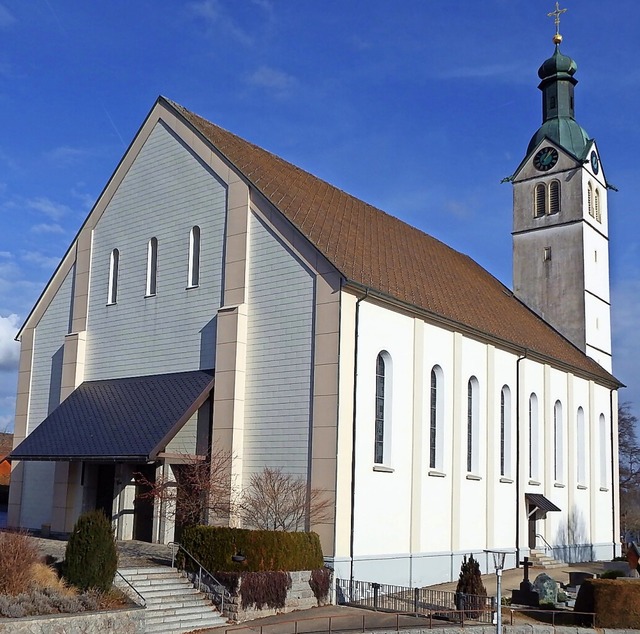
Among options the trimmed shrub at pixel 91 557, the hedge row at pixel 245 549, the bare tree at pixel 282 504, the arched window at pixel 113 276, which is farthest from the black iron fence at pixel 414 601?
the arched window at pixel 113 276

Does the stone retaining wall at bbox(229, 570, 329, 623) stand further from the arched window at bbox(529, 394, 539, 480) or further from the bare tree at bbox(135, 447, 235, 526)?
the arched window at bbox(529, 394, 539, 480)

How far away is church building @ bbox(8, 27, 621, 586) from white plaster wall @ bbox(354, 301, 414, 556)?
63mm

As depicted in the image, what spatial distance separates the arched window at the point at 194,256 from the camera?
29.0 m

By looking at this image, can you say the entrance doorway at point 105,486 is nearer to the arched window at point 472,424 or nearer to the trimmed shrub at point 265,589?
the trimmed shrub at point 265,589

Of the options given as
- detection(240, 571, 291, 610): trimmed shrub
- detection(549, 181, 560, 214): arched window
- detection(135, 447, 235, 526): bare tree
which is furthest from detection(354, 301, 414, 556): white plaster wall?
detection(549, 181, 560, 214): arched window

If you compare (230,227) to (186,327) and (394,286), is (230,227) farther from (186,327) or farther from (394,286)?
(394,286)

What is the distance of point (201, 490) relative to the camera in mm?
24953

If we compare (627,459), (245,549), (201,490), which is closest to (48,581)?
(245,549)

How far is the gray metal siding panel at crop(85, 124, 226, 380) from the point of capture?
2841 centimetres

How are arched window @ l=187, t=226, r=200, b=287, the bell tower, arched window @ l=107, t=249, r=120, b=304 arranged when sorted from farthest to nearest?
the bell tower, arched window @ l=107, t=249, r=120, b=304, arched window @ l=187, t=226, r=200, b=287

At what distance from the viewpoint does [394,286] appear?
27.9m

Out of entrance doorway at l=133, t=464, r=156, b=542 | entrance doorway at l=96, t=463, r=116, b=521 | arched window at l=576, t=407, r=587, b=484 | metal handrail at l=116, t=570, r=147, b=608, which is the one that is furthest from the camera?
arched window at l=576, t=407, r=587, b=484

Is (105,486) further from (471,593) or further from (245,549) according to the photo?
(471,593)

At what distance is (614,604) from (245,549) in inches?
386
